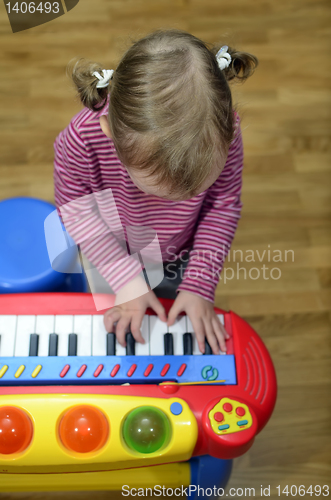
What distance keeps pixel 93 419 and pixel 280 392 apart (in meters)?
0.77

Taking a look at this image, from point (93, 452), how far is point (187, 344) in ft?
0.68

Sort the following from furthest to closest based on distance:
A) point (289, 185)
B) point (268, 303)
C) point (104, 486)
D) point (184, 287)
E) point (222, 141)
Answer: point (289, 185) < point (268, 303) < point (184, 287) < point (104, 486) < point (222, 141)

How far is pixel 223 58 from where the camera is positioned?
0.62 meters

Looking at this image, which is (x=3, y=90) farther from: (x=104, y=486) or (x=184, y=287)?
(x=104, y=486)

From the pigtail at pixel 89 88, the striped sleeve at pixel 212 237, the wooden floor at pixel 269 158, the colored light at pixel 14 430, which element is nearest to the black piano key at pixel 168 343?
the striped sleeve at pixel 212 237

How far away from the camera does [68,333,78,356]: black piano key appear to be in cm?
70

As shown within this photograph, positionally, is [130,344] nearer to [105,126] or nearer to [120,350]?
[120,350]

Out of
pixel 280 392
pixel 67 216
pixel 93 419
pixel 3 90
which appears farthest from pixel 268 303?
pixel 3 90

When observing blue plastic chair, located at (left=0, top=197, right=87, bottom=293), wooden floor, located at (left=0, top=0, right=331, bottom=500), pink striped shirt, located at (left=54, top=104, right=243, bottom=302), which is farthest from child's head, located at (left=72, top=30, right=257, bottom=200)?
wooden floor, located at (left=0, top=0, right=331, bottom=500)

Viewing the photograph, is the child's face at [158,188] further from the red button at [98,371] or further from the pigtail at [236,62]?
the red button at [98,371]

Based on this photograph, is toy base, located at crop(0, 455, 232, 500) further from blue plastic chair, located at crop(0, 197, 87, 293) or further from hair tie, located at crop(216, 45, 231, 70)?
hair tie, located at crop(216, 45, 231, 70)

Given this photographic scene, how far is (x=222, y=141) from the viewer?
56 centimetres

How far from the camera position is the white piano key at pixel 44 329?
0.70 meters

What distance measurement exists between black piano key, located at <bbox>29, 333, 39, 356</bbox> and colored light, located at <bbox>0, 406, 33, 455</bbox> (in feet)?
0.31
